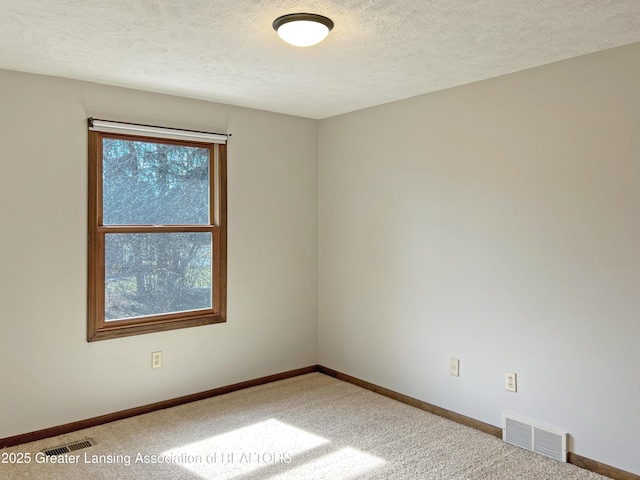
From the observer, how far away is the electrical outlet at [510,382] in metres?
3.05

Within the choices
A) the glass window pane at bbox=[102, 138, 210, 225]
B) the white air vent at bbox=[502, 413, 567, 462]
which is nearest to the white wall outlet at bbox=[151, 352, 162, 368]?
the glass window pane at bbox=[102, 138, 210, 225]

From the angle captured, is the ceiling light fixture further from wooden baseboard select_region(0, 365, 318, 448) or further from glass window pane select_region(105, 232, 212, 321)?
wooden baseboard select_region(0, 365, 318, 448)

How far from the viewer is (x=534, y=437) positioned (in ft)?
9.59

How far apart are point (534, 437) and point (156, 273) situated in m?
2.64

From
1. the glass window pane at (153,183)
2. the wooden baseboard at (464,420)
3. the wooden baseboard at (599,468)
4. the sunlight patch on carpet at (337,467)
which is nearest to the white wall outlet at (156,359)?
the glass window pane at (153,183)

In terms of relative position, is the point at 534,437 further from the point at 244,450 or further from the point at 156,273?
the point at 156,273

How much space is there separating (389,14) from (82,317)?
257 centimetres

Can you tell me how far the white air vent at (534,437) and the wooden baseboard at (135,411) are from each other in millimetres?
1849

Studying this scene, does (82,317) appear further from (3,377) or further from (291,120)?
(291,120)


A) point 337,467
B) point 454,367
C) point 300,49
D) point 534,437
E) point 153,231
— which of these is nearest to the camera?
point 300,49

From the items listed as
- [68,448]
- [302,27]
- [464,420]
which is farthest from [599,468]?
[68,448]

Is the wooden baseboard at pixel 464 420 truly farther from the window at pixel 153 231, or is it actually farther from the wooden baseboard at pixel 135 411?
the window at pixel 153 231

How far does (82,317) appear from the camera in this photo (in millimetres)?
3244

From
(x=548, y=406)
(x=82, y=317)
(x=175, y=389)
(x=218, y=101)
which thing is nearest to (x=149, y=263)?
(x=82, y=317)
